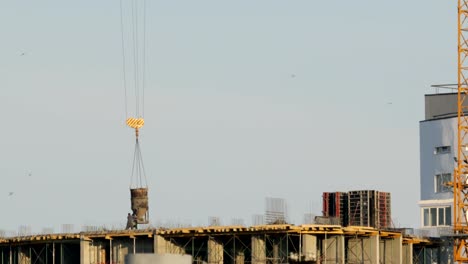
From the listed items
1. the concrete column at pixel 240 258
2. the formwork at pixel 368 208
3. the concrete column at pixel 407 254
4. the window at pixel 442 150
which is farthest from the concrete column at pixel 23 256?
the window at pixel 442 150

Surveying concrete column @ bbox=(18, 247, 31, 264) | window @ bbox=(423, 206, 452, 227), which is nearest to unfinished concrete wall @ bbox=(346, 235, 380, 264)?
window @ bbox=(423, 206, 452, 227)

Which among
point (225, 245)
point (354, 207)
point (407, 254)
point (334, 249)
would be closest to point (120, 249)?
point (225, 245)

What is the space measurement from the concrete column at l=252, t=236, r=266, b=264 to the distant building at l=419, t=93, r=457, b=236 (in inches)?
1568

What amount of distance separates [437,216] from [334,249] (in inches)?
1454

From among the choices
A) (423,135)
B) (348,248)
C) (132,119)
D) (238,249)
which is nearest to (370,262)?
(348,248)

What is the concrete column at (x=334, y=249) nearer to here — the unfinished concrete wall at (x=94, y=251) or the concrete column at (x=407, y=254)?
the concrete column at (x=407, y=254)

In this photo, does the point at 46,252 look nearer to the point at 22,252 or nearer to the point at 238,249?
the point at 22,252

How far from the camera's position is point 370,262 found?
12800 centimetres

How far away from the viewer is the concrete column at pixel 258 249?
119250 mm

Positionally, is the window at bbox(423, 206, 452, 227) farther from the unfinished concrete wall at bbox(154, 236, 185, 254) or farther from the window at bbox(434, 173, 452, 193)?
the unfinished concrete wall at bbox(154, 236, 185, 254)

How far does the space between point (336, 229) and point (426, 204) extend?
128 feet

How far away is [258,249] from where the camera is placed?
119 meters

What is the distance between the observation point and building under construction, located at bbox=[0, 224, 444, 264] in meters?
119

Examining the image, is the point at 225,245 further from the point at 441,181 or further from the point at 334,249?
the point at 441,181
